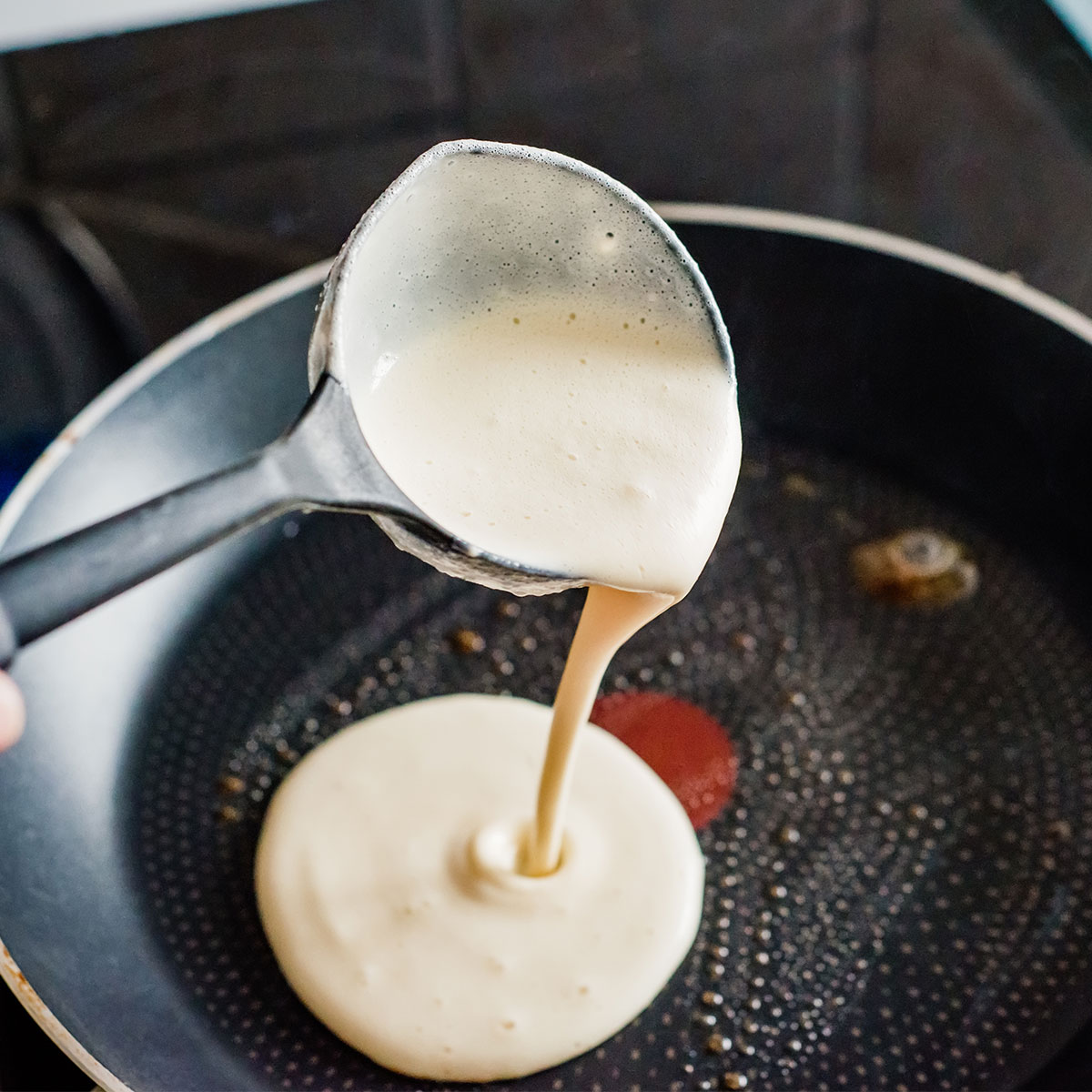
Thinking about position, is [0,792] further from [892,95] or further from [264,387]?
[892,95]

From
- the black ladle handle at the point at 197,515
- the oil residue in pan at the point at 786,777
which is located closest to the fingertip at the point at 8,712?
the black ladle handle at the point at 197,515

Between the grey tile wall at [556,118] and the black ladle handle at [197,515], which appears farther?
the grey tile wall at [556,118]

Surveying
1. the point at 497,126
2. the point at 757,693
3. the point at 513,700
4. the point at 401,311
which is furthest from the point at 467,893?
the point at 497,126

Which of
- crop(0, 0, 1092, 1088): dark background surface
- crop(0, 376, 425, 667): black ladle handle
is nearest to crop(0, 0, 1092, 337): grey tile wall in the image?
crop(0, 0, 1092, 1088): dark background surface

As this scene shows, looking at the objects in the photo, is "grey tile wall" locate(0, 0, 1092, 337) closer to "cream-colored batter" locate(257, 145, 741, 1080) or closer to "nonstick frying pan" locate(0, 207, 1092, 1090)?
"nonstick frying pan" locate(0, 207, 1092, 1090)

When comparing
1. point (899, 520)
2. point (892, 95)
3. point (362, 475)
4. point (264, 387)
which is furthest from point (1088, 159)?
point (362, 475)

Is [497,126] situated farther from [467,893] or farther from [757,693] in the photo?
[467,893]

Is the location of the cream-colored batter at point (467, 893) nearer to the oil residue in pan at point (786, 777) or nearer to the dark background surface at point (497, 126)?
the oil residue in pan at point (786, 777)
